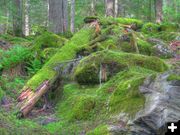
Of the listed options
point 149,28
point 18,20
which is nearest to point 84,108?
point 149,28

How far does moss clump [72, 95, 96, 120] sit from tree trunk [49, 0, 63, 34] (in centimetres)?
763

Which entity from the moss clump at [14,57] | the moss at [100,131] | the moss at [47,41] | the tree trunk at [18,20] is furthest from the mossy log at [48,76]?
the tree trunk at [18,20]

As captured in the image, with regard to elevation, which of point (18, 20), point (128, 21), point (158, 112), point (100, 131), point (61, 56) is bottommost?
point (100, 131)

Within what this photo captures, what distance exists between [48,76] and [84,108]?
2.02 meters

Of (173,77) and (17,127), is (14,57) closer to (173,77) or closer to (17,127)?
(17,127)

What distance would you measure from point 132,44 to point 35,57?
318 centimetres

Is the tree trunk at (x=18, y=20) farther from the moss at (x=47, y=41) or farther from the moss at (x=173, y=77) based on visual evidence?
the moss at (x=173, y=77)

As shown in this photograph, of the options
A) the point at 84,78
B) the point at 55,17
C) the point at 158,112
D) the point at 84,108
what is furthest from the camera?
the point at 55,17

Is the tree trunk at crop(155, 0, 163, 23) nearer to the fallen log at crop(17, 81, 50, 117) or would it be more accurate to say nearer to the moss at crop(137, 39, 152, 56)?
the moss at crop(137, 39, 152, 56)

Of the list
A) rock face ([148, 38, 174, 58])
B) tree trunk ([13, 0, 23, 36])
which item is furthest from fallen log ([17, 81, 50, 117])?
tree trunk ([13, 0, 23, 36])

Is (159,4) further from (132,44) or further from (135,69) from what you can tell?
(135,69)

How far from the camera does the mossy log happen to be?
8.18m

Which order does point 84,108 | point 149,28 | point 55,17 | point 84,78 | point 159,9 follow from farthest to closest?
point 159,9
point 149,28
point 55,17
point 84,78
point 84,108

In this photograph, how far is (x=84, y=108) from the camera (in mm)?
7539
